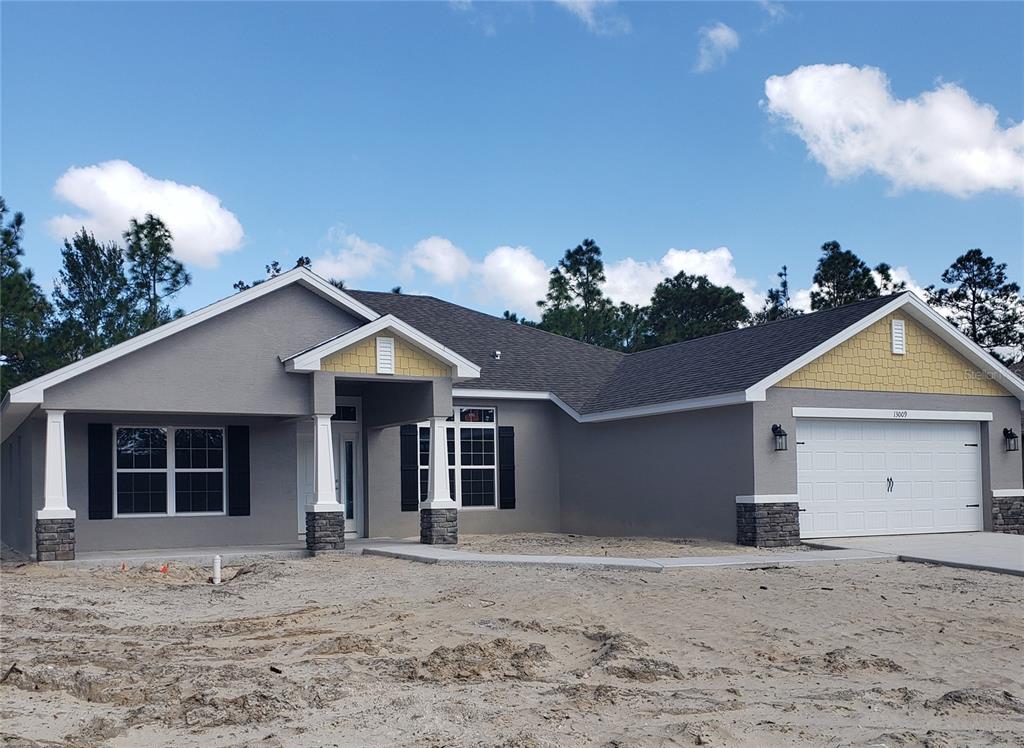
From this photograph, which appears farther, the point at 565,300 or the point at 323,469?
the point at 565,300

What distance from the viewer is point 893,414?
61.6 ft

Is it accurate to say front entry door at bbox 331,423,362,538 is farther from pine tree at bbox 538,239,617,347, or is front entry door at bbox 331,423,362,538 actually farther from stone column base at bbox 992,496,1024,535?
pine tree at bbox 538,239,617,347

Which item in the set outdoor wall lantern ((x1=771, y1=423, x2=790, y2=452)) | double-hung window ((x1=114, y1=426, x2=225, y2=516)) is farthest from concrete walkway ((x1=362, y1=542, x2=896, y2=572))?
double-hung window ((x1=114, y1=426, x2=225, y2=516))

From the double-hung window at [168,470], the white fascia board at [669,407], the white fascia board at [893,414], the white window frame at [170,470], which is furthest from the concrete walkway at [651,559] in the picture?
the double-hung window at [168,470]

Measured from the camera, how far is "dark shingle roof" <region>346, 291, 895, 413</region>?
18.8 m

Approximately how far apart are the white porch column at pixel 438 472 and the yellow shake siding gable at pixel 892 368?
590cm

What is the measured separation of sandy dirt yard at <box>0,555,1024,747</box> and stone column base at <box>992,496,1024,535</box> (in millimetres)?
6098

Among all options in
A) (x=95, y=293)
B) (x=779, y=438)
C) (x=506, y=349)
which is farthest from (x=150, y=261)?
(x=779, y=438)

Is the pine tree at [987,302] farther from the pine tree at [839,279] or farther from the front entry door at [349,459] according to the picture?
the front entry door at [349,459]

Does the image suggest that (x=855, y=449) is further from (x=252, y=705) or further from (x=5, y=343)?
(x=5, y=343)

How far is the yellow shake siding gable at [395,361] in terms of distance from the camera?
17438 mm

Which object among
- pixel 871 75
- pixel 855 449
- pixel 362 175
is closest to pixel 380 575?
pixel 855 449

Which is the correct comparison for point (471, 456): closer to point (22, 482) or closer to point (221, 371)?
point (221, 371)

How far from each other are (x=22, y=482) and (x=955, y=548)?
653 inches
